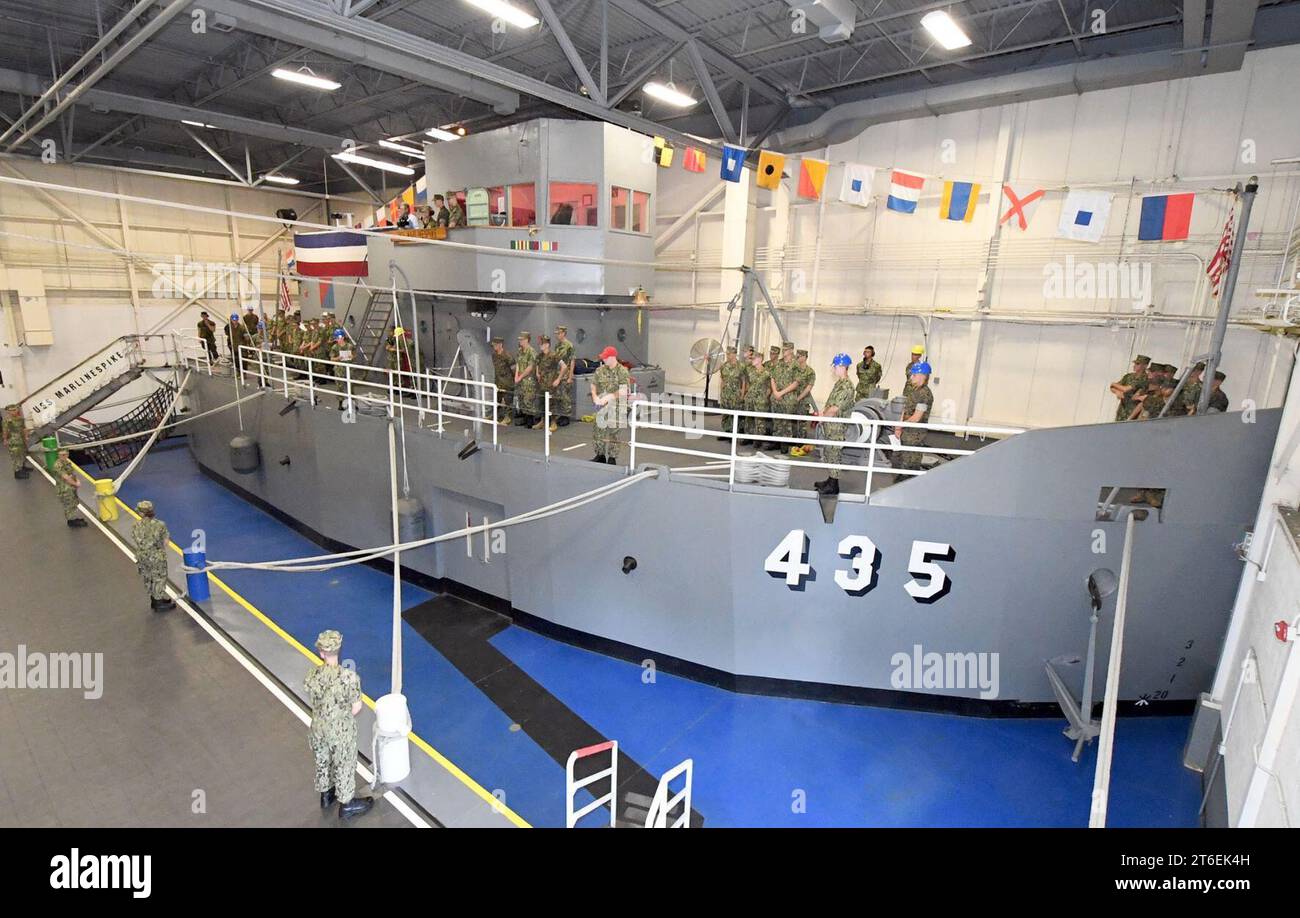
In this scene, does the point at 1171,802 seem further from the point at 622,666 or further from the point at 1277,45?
the point at 1277,45

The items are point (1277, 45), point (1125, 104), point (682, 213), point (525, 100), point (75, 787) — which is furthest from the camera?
point (682, 213)

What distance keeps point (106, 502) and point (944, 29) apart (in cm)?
1646

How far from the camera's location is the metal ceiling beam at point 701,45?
10617mm

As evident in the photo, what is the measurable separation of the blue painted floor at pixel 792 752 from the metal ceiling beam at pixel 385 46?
29.2ft

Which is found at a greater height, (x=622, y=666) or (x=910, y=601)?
(x=910, y=601)

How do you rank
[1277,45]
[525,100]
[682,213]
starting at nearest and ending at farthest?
[1277,45] → [525,100] → [682,213]

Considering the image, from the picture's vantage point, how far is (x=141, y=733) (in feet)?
19.1

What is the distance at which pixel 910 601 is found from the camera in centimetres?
726

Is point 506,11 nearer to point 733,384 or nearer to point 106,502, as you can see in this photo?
point 733,384

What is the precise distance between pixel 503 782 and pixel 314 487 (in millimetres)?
8328

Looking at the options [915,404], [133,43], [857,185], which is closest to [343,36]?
[133,43]

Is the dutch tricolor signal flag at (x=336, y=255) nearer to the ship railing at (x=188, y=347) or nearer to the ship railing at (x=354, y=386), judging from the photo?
the ship railing at (x=354, y=386)

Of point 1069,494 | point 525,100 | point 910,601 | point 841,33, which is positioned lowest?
point 910,601

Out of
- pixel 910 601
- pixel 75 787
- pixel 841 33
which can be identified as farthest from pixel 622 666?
pixel 841 33
